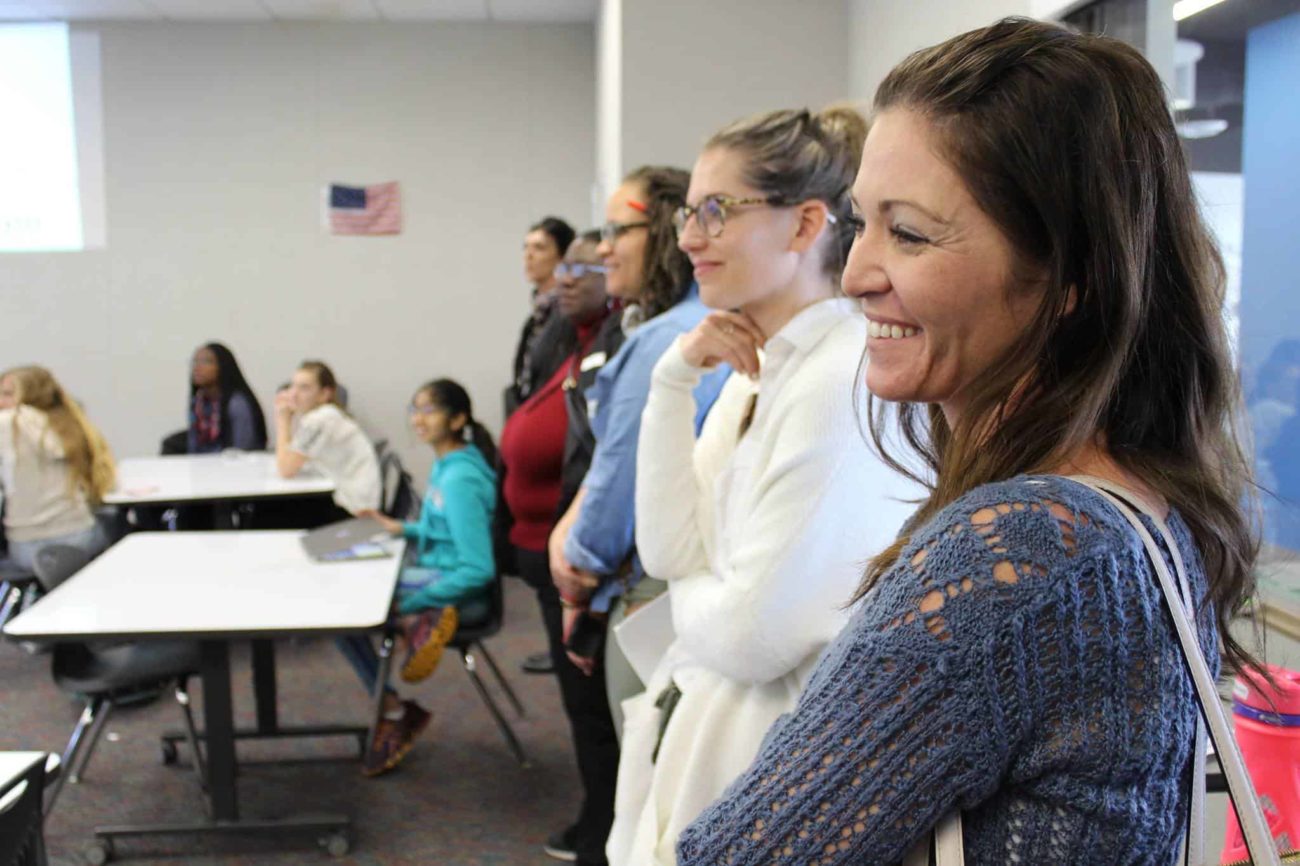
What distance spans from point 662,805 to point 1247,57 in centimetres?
127

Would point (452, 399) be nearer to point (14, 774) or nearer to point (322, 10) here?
point (14, 774)

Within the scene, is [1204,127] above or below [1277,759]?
above

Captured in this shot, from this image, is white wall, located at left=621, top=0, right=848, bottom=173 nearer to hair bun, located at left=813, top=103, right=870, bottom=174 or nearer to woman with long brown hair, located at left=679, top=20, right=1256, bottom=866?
hair bun, located at left=813, top=103, right=870, bottom=174

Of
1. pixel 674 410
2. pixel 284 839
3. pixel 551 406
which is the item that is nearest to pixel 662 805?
pixel 674 410

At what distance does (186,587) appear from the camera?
3.07 m

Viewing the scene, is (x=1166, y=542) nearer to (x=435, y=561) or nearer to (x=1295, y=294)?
(x=1295, y=294)

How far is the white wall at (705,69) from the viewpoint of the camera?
11.8 feet

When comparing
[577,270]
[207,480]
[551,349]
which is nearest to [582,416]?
[577,270]

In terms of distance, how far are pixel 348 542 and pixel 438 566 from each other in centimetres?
29

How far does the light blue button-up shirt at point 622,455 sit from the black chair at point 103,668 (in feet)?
5.12

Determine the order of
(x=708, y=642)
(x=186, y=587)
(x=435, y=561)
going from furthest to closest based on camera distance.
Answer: (x=435, y=561)
(x=186, y=587)
(x=708, y=642)

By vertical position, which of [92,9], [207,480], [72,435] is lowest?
[207,480]

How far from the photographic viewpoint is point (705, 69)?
366cm

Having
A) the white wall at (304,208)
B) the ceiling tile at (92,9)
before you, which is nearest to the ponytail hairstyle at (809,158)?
the white wall at (304,208)
